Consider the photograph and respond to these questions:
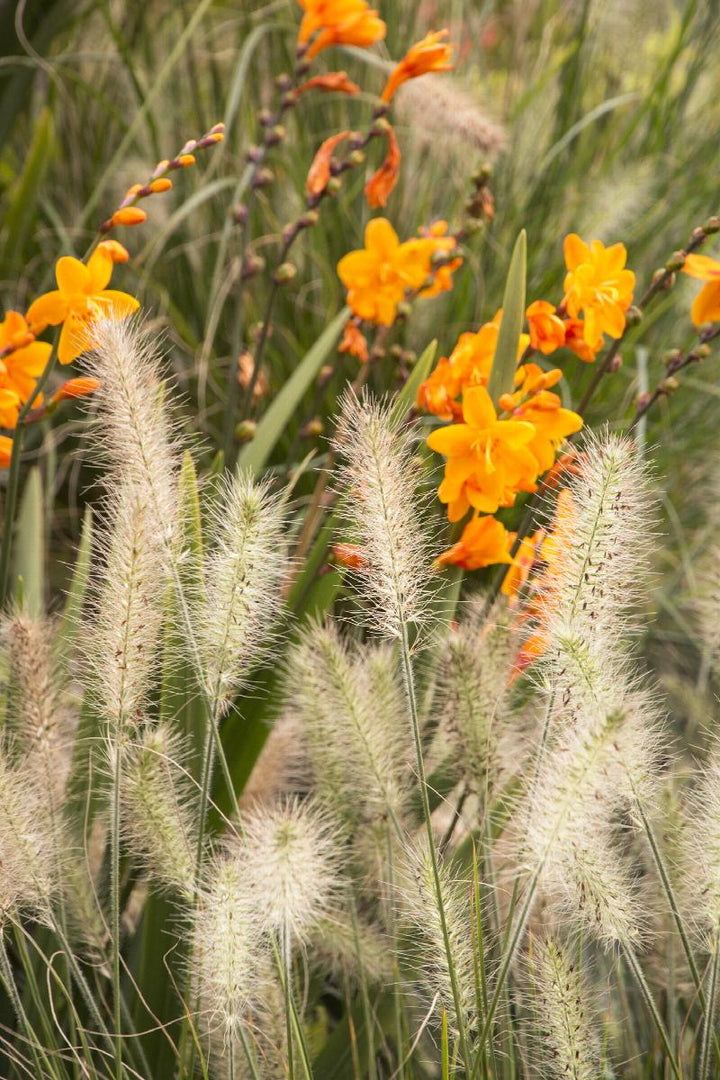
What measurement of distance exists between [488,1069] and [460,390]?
1.99 feet

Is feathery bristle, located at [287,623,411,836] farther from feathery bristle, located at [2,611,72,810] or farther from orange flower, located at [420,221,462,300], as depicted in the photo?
orange flower, located at [420,221,462,300]

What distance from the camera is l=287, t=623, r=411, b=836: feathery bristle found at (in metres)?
0.88

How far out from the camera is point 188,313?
2107 mm

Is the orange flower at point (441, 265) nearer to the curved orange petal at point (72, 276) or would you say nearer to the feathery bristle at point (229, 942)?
the curved orange petal at point (72, 276)

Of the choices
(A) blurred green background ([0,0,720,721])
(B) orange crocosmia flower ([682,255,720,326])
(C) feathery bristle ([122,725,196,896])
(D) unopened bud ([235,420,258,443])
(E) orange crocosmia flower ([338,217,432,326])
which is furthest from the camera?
(A) blurred green background ([0,0,720,721])

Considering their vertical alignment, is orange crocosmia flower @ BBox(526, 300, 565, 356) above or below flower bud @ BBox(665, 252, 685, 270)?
below

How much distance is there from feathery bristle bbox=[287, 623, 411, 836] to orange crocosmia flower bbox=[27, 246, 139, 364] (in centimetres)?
32

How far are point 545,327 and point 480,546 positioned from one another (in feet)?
0.72

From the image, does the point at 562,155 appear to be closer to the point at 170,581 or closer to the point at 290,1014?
the point at 170,581

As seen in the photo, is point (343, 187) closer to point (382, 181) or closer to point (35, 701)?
point (382, 181)

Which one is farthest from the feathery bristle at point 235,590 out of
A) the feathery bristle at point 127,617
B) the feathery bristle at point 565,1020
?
the feathery bristle at point 565,1020

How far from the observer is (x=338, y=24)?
128cm

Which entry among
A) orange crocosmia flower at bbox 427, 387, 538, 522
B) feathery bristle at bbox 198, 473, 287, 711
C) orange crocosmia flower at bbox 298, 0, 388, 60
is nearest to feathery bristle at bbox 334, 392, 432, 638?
feathery bristle at bbox 198, 473, 287, 711

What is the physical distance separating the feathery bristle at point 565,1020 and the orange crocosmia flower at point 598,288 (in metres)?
0.57
